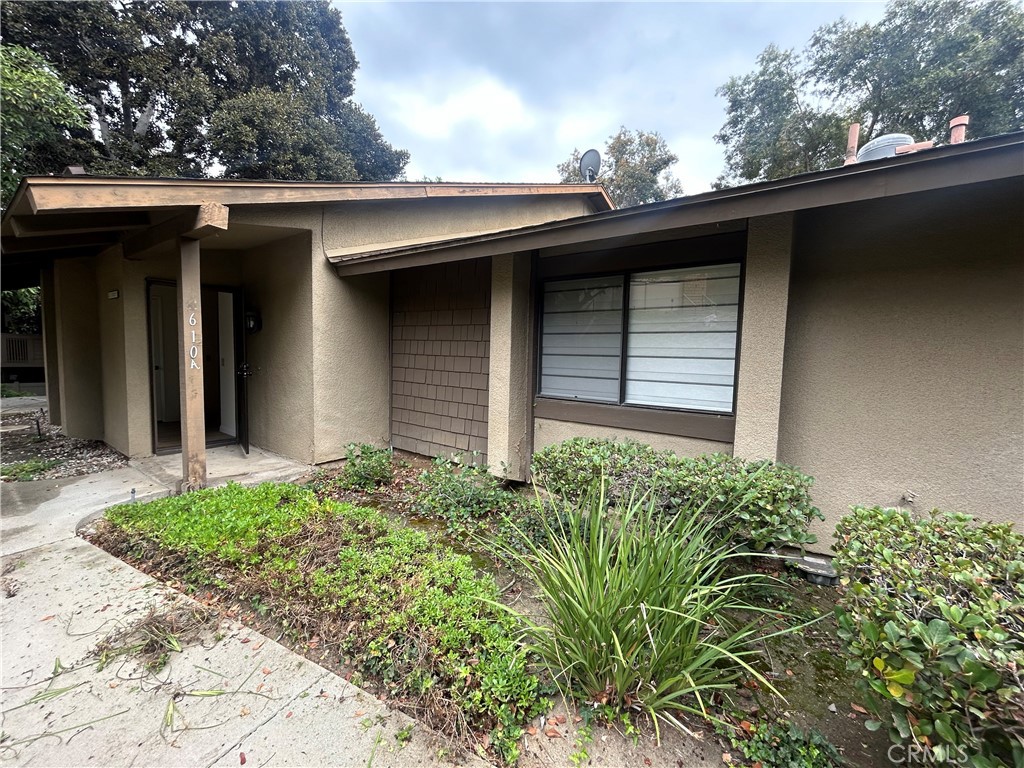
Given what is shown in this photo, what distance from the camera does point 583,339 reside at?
4.71m

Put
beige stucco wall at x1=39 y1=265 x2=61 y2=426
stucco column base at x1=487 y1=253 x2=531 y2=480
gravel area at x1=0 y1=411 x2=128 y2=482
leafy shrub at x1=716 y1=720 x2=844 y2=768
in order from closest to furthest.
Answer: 1. leafy shrub at x1=716 y1=720 x2=844 y2=768
2. stucco column base at x1=487 y1=253 x2=531 y2=480
3. gravel area at x1=0 y1=411 x2=128 y2=482
4. beige stucco wall at x1=39 y1=265 x2=61 y2=426

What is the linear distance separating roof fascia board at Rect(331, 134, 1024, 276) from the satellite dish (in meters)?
5.07

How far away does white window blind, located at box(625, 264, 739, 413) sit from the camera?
148 inches

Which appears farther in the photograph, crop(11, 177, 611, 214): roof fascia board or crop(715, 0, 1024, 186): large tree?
crop(715, 0, 1024, 186): large tree

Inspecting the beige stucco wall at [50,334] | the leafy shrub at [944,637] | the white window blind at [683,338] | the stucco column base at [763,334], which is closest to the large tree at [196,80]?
the beige stucco wall at [50,334]

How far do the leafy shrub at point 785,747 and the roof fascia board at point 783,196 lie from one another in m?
2.85

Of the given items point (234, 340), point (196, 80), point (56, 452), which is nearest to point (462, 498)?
point (234, 340)

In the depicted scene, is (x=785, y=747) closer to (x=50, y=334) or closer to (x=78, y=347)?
(x=78, y=347)

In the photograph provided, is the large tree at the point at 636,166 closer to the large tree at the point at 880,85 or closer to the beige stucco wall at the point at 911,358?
the large tree at the point at 880,85

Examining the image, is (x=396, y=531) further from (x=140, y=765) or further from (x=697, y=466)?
(x=697, y=466)

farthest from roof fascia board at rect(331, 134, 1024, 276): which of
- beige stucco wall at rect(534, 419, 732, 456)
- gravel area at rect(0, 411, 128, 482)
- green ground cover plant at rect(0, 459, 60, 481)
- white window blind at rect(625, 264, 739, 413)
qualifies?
green ground cover plant at rect(0, 459, 60, 481)

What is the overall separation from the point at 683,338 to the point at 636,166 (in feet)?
67.4

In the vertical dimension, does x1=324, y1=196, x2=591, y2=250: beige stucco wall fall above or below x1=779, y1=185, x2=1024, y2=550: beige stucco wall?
above

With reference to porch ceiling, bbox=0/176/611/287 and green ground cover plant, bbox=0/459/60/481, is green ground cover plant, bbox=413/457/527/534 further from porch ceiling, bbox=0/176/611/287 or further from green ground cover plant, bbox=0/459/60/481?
green ground cover plant, bbox=0/459/60/481
